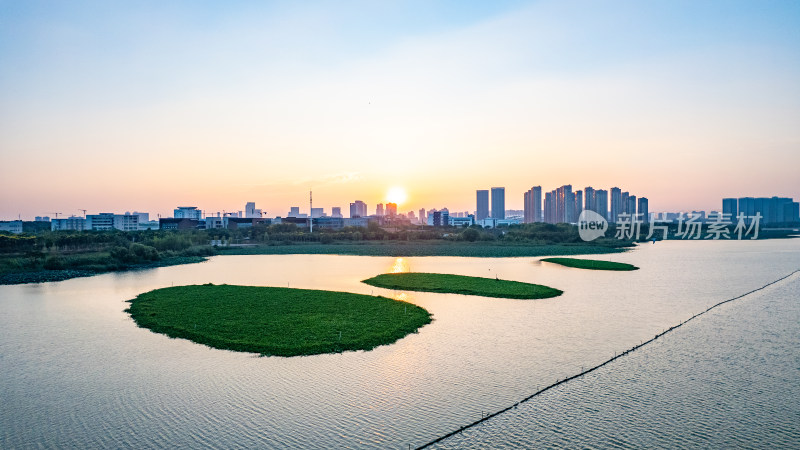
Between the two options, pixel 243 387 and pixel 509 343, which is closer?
pixel 243 387

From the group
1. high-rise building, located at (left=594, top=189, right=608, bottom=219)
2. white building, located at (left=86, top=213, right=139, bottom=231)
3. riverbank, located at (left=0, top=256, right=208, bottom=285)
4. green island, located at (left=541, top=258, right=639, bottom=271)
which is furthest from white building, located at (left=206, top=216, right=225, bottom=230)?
high-rise building, located at (left=594, top=189, right=608, bottom=219)

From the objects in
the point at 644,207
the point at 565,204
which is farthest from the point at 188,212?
the point at 644,207

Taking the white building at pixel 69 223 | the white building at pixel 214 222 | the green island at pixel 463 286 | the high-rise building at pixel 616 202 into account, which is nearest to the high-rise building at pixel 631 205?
the high-rise building at pixel 616 202

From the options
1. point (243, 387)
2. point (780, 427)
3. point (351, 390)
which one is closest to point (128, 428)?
point (243, 387)

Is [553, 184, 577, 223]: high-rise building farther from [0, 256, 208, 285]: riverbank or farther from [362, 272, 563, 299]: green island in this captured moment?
[0, 256, 208, 285]: riverbank

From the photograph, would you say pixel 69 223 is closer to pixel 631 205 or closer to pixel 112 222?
pixel 112 222

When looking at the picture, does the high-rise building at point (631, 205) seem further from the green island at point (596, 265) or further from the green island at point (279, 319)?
the green island at point (279, 319)

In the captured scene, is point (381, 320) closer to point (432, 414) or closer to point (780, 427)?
point (432, 414)
